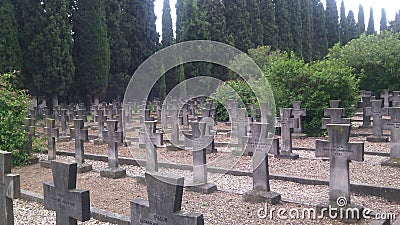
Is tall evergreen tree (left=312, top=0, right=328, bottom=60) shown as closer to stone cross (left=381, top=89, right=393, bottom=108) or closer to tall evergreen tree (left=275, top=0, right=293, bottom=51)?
tall evergreen tree (left=275, top=0, right=293, bottom=51)

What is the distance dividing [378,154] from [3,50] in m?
21.9

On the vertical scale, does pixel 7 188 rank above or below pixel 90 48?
below

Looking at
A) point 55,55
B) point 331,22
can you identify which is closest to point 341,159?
point 55,55

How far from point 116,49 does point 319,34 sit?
2344cm

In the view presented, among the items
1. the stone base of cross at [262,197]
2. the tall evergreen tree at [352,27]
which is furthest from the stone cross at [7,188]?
the tall evergreen tree at [352,27]

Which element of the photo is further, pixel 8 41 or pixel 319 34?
pixel 319 34

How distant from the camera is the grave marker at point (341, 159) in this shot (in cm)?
596

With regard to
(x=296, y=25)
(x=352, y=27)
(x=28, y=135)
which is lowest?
(x=28, y=135)

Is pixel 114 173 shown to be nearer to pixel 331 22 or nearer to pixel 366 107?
pixel 366 107

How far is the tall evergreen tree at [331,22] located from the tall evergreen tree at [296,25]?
7501 mm

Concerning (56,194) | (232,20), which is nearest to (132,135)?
(56,194)

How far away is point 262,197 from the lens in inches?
265

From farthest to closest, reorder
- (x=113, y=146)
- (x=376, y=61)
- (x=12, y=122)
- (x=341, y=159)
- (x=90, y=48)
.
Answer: (x=90, y=48) → (x=376, y=61) → (x=12, y=122) → (x=113, y=146) → (x=341, y=159)

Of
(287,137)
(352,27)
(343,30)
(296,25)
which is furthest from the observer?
(352,27)
